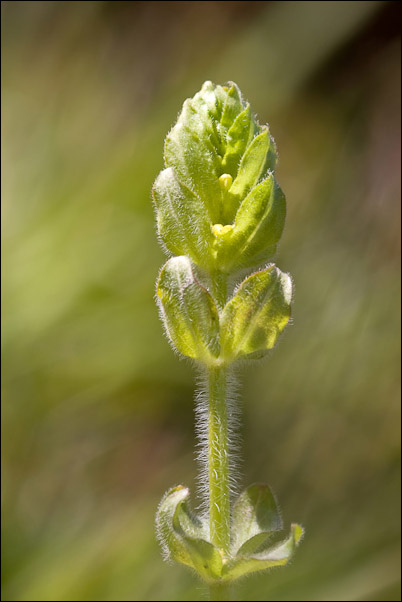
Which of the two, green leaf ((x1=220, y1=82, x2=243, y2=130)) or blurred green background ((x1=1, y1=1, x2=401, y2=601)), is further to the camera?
blurred green background ((x1=1, y1=1, x2=401, y2=601))

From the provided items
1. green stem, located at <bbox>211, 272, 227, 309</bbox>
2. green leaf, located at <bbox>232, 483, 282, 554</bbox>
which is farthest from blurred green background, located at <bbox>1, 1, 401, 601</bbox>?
green stem, located at <bbox>211, 272, 227, 309</bbox>

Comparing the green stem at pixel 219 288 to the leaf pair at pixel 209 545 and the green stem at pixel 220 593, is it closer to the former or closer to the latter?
the leaf pair at pixel 209 545

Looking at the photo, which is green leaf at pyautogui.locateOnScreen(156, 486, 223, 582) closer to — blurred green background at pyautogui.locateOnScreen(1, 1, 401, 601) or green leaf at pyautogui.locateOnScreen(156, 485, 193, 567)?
green leaf at pyautogui.locateOnScreen(156, 485, 193, 567)

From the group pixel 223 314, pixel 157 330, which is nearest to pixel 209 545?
pixel 223 314

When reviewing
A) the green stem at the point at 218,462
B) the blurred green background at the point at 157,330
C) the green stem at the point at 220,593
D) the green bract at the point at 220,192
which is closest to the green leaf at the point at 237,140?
the green bract at the point at 220,192

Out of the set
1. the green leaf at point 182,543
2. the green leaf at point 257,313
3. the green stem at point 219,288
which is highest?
the green stem at point 219,288

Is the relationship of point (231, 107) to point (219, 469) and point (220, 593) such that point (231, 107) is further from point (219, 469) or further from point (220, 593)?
point (220, 593)
